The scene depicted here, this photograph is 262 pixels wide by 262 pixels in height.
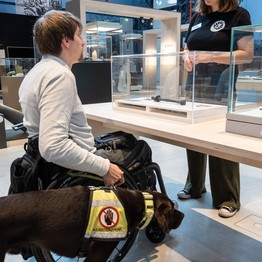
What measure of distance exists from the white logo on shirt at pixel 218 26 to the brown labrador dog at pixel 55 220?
1151 mm

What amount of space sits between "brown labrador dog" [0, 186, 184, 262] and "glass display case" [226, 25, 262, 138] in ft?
1.71

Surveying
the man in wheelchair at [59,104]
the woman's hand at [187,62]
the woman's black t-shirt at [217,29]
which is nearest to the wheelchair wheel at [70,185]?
the man in wheelchair at [59,104]

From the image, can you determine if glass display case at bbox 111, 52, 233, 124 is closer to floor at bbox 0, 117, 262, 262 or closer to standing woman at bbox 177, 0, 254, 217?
standing woman at bbox 177, 0, 254, 217

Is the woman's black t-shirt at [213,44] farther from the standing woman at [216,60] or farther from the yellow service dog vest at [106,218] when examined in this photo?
the yellow service dog vest at [106,218]

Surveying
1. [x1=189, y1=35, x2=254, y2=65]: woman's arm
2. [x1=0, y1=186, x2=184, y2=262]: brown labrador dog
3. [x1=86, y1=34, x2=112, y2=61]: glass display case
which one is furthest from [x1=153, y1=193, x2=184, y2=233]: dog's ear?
[x1=86, y1=34, x2=112, y2=61]: glass display case

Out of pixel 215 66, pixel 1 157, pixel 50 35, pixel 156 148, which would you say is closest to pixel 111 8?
pixel 156 148

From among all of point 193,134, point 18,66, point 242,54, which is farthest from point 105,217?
point 18,66

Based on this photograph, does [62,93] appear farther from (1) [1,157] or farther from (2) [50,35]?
(1) [1,157]

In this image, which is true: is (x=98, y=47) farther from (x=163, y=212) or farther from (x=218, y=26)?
(x=163, y=212)

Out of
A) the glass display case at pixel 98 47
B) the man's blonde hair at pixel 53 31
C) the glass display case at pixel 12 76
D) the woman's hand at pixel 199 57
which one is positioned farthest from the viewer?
the glass display case at pixel 12 76

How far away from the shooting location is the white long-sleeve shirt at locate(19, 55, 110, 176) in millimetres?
1133

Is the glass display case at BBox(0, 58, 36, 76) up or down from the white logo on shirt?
down

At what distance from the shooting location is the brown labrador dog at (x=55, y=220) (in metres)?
1.07

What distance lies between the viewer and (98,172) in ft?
4.10
